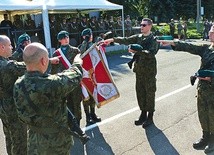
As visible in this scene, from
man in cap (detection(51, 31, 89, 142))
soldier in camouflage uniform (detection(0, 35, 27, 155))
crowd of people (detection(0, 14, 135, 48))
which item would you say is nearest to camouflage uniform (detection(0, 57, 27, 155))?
soldier in camouflage uniform (detection(0, 35, 27, 155))

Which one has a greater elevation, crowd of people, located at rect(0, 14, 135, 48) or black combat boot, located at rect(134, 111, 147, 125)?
crowd of people, located at rect(0, 14, 135, 48)

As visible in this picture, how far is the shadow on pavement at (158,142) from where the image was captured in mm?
5401

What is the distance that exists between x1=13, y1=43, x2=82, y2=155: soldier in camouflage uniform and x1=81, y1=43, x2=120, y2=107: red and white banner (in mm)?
2346

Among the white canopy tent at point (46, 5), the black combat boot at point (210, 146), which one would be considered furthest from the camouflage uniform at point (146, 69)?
the white canopy tent at point (46, 5)

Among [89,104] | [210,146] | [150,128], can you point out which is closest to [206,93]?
[210,146]

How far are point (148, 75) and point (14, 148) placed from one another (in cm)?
302

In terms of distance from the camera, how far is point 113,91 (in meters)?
5.97

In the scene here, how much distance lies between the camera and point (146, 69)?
6.38m

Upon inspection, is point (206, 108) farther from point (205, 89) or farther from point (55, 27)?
point (55, 27)

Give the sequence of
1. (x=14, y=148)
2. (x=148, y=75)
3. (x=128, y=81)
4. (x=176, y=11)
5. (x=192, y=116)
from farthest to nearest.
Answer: (x=176, y=11)
(x=128, y=81)
(x=192, y=116)
(x=148, y=75)
(x=14, y=148)

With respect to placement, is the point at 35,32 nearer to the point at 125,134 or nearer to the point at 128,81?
the point at 128,81

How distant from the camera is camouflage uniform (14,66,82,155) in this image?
10.0 feet

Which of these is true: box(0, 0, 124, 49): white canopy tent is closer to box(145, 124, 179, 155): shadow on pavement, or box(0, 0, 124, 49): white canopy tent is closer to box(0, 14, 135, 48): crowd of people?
box(0, 14, 135, 48): crowd of people

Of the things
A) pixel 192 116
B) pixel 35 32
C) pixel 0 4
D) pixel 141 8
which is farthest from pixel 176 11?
pixel 192 116
